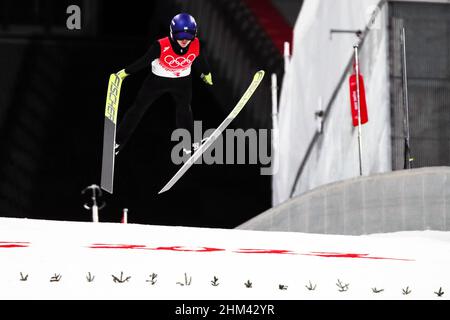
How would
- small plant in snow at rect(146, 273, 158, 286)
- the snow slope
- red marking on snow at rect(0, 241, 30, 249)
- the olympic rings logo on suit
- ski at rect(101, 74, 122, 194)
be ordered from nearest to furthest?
the snow slope < small plant in snow at rect(146, 273, 158, 286) < red marking on snow at rect(0, 241, 30, 249) < the olympic rings logo on suit < ski at rect(101, 74, 122, 194)

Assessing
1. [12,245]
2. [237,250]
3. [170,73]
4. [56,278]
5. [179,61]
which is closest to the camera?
[56,278]

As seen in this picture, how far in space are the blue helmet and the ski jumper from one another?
0.34 metres

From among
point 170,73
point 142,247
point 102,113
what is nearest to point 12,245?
point 142,247

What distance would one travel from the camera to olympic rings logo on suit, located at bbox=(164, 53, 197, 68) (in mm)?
12453

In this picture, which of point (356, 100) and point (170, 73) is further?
point (356, 100)

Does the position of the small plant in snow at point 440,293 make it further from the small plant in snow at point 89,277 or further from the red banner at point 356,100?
the red banner at point 356,100

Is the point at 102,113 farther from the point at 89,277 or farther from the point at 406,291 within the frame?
the point at 406,291

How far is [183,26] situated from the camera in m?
11.7

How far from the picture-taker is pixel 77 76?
23453 mm

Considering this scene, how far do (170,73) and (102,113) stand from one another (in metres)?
10.4

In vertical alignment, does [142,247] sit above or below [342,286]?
above

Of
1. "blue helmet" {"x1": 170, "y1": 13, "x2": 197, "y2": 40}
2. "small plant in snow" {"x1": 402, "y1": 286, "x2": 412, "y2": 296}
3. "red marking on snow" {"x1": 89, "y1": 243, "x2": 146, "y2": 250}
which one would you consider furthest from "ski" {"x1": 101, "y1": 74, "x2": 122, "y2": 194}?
"small plant in snow" {"x1": 402, "y1": 286, "x2": 412, "y2": 296}

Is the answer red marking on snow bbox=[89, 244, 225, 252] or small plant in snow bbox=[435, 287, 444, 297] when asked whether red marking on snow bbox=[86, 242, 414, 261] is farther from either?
small plant in snow bbox=[435, 287, 444, 297]

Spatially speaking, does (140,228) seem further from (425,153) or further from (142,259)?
(425,153)
